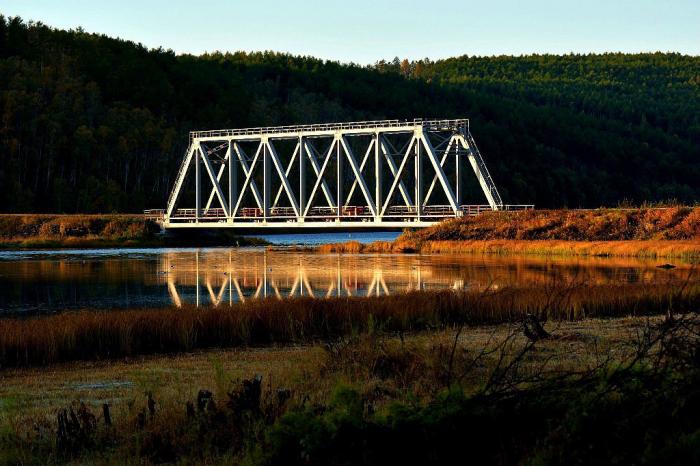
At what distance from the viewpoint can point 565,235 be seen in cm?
6588

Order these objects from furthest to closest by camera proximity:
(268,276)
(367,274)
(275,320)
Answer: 1. (367,274)
2. (268,276)
3. (275,320)

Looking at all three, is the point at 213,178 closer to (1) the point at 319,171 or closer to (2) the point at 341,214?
(1) the point at 319,171

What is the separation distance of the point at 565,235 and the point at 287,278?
28.7 meters

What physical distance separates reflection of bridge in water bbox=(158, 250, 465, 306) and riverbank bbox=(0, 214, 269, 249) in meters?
26.2

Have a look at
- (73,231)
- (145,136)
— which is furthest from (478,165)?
(145,136)

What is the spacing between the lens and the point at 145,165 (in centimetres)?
12669

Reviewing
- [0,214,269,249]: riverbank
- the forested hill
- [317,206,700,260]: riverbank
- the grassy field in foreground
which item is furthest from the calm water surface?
the forested hill

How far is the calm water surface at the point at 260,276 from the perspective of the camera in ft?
112

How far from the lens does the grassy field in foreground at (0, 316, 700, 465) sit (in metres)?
8.69

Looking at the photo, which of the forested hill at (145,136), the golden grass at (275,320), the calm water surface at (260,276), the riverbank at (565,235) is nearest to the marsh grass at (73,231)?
the forested hill at (145,136)

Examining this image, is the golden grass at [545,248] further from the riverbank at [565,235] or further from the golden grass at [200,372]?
the golden grass at [200,372]

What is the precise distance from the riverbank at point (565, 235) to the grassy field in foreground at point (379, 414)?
41796 mm

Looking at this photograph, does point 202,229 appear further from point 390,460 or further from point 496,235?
point 390,460

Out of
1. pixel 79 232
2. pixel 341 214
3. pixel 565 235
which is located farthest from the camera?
pixel 79 232
